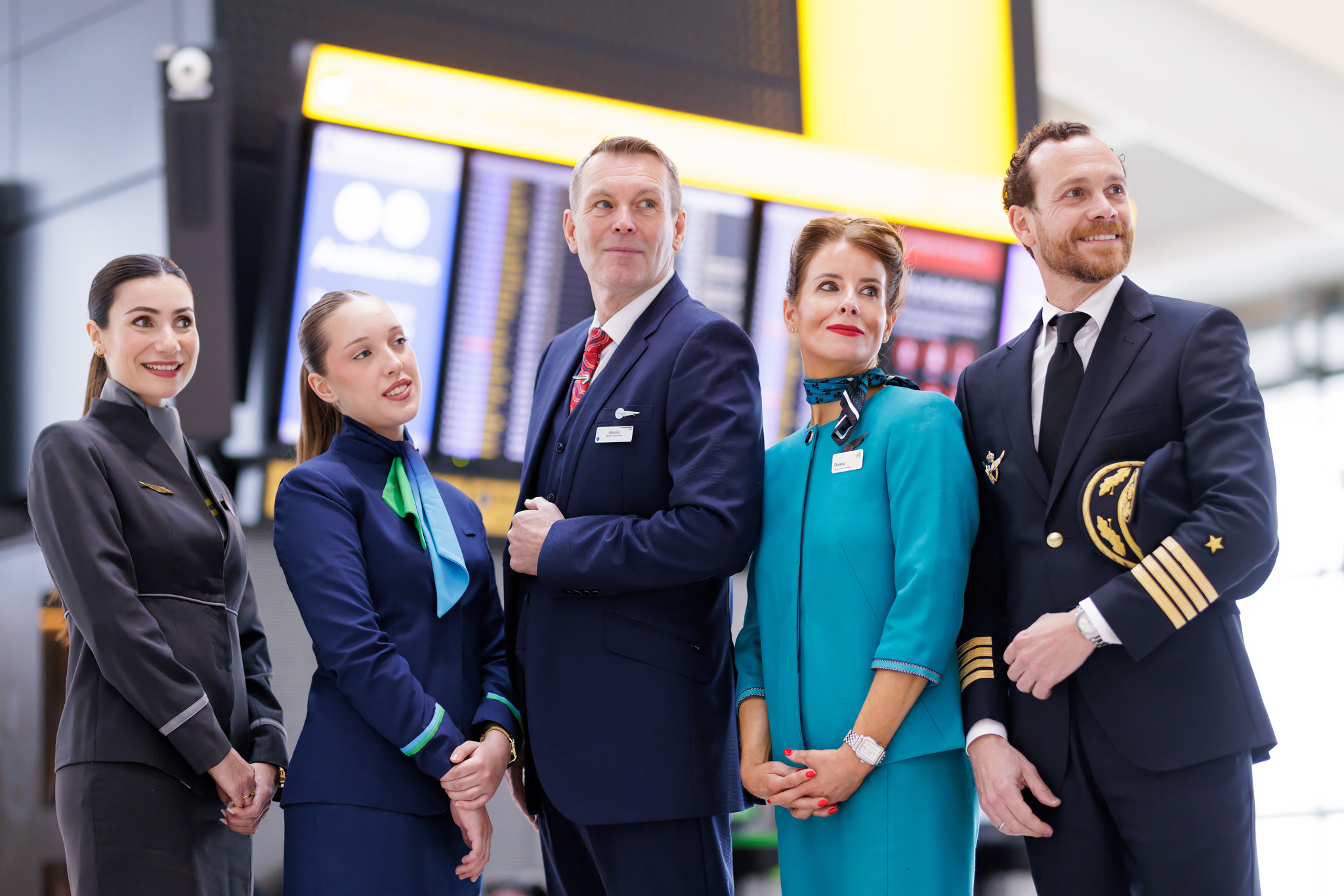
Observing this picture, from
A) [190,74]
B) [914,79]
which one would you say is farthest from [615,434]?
[914,79]

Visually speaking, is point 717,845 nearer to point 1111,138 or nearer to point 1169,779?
point 1169,779

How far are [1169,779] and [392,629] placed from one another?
1.35 m

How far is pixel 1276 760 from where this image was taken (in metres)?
9.30

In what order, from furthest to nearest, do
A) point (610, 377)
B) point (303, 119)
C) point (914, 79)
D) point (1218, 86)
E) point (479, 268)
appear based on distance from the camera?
point (1218, 86)
point (914, 79)
point (479, 268)
point (303, 119)
point (610, 377)

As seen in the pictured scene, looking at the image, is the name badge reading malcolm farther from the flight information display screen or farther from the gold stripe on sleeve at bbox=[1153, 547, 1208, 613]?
the flight information display screen

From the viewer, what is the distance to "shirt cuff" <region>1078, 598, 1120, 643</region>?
176 cm

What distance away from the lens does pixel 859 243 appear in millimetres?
2150

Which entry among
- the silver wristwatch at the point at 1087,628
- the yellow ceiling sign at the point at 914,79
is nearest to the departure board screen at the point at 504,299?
the yellow ceiling sign at the point at 914,79

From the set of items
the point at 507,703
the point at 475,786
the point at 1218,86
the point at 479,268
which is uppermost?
the point at 1218,86

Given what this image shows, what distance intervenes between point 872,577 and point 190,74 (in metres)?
2.79

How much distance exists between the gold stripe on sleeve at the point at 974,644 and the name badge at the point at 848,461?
0.37 metres

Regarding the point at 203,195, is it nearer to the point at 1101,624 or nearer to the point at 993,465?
the point at 993,465

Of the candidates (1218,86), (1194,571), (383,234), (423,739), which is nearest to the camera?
(1194,571)

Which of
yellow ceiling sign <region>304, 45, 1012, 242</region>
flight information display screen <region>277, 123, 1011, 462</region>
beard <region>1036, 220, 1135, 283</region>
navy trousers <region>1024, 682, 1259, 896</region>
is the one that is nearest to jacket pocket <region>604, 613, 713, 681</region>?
navy trousers <region>1024, 682, 1259, 896</region>
